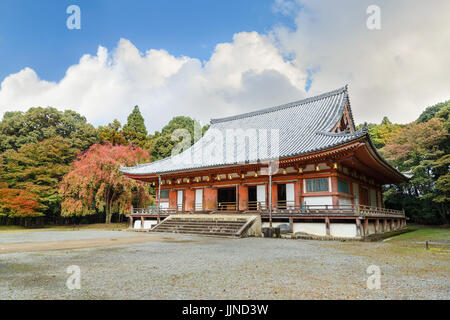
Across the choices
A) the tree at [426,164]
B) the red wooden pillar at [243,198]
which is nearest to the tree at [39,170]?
the red wooden pillar at [243,198]

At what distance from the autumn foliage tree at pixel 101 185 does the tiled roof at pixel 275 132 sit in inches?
173

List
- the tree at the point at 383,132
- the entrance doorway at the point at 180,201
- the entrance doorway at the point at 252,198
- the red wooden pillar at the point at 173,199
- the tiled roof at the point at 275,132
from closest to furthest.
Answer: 1. the tiled roof at the point at 275,132
2. the entrance doorway at the point at 252,198
3. the entrance doorway at the point at 180,201
4. the red wooden pillar at the point at 173,199
5. the tree at the point at 383,132

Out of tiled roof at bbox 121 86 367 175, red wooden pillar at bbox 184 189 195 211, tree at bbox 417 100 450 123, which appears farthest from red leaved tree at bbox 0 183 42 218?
tree at bbox 417 100 450 123

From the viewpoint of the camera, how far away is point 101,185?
1037 inches

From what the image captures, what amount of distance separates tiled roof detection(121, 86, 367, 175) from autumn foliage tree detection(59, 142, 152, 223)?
4.40 metres

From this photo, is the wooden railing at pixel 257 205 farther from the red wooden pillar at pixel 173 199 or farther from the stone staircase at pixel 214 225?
the red wooden pillar at pixel 173 199

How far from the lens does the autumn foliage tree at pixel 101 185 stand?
26.3 m

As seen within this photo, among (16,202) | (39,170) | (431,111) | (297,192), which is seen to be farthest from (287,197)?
(431,111)

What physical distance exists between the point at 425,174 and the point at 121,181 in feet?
98.7

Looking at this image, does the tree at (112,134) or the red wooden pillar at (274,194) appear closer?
the red wooden pillar at (274,194)

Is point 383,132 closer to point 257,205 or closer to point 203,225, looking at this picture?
point 257,205

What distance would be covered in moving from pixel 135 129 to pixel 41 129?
40.4 feet

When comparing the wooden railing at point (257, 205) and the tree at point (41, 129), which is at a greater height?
the tree at point (41, 129)

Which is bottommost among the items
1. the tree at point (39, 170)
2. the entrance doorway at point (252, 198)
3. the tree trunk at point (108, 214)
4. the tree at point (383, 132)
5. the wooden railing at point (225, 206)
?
the tree trunk at point (108, 214)
